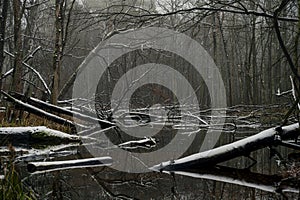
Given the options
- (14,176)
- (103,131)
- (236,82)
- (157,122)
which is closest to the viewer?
(14,176)

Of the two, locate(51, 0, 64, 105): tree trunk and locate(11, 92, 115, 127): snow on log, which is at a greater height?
locate(51, 0, 64, 105): tree trunk

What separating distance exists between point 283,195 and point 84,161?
3276 millimetres

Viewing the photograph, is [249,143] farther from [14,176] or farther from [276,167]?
[14,176]

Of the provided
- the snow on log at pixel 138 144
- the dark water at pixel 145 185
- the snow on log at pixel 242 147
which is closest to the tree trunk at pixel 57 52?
the snow on log at pixel 138 144

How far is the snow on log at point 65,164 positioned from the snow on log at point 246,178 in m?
1.39

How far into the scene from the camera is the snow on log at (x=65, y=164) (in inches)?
257

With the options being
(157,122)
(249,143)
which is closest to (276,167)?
(249,143)

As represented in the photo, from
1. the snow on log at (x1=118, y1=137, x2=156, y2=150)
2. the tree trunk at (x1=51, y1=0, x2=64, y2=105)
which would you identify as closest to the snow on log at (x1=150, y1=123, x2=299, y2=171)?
the snow on log at (x1=118, y1=137, x2=156, y2=150)

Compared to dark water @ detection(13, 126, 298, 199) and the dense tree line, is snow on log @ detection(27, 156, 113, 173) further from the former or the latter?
the dense tree line

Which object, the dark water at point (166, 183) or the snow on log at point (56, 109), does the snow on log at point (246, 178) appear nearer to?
the dark water at point (166, 183)

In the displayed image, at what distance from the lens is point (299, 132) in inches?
255

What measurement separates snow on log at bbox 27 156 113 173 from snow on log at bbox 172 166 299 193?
4.56 ft

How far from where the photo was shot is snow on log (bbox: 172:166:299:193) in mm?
5453

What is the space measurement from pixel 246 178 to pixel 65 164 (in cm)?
274
